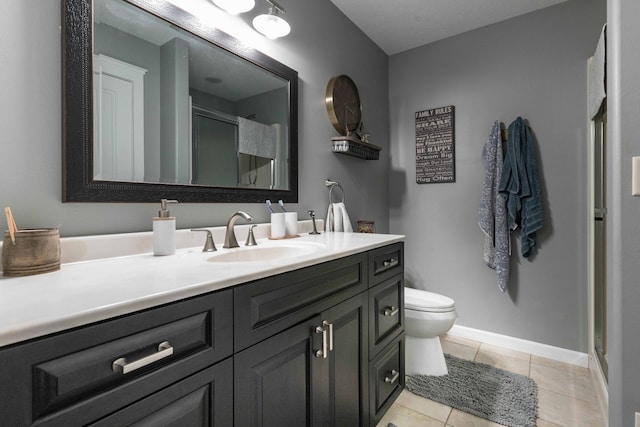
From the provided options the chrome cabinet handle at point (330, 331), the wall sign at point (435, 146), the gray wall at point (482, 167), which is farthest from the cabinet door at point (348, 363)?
the wall sign at point (435, 146)

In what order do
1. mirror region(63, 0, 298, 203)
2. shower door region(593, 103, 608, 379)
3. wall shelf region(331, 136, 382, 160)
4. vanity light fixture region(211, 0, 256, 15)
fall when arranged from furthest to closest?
wall shelf region(331, 136, 382, 160), shower door region(593, 103, 608, 379), vanity light fixture region(211, 0, 256, 15), mirror region(63, 0, 298, 203)

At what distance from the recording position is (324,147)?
6.71 ft

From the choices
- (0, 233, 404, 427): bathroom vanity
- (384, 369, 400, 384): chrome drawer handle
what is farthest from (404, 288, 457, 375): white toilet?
(0, 233, 404, 427): bathroom vanity

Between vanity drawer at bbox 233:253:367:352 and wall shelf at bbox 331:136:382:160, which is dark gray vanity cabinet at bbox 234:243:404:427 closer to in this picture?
vanity drawer at bbox 233:253:367:352

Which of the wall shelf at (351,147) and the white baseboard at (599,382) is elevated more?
the wall shelf at (351,147)

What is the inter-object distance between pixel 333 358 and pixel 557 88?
7.79 ft

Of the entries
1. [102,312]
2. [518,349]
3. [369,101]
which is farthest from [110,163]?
[518,349]

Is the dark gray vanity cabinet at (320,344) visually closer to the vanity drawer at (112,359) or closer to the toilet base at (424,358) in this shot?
the vanity drawer at (112,359)

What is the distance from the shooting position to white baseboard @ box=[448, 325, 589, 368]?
81.4 inches

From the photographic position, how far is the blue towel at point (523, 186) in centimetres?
212

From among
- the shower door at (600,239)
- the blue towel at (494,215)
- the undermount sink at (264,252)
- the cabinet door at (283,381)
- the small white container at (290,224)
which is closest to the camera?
the cabinet door at (283,381)

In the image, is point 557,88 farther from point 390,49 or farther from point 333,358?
point 333,358

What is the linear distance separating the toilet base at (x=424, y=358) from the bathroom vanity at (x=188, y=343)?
788 mm

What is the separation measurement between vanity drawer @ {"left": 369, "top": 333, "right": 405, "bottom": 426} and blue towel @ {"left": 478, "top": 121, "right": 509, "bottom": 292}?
108cm
